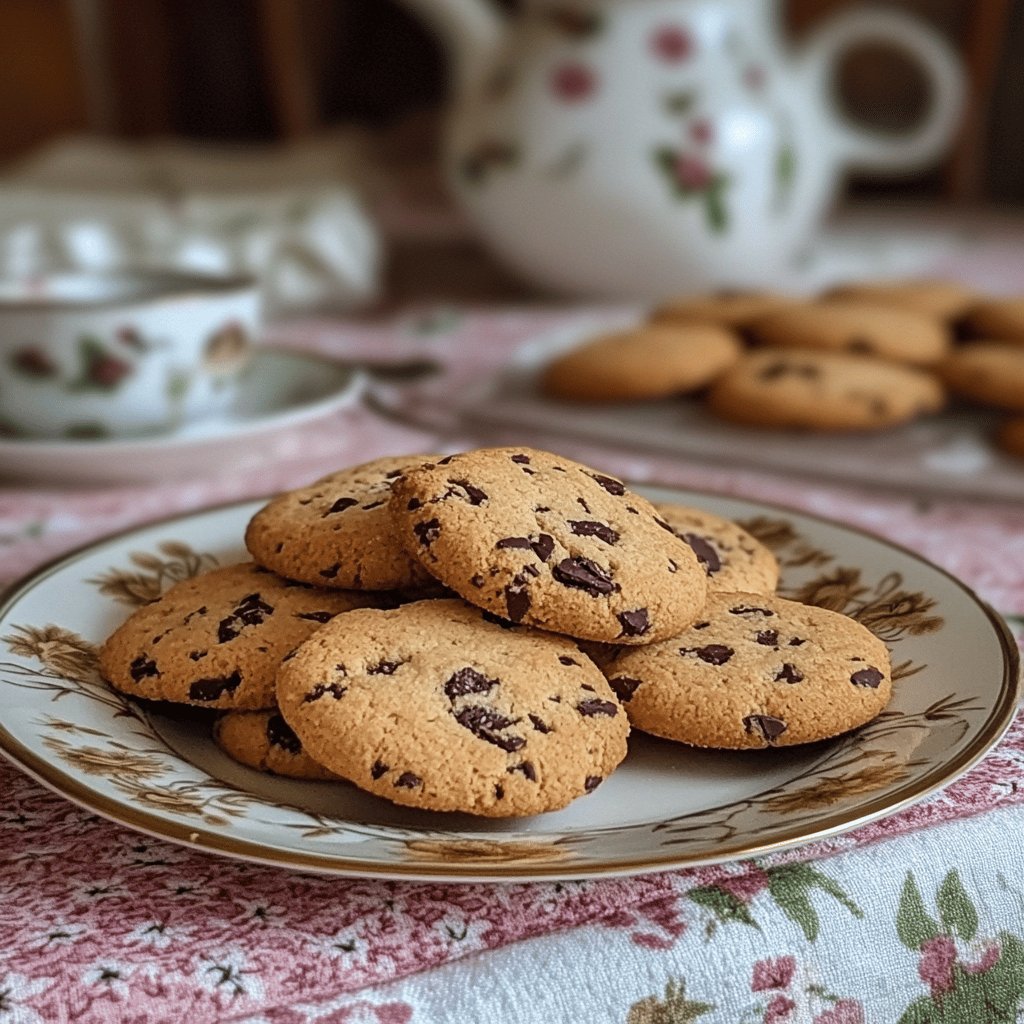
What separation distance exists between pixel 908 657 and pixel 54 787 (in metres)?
0.30

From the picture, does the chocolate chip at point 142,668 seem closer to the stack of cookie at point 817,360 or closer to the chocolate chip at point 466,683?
the chocolate chip at point 466,683

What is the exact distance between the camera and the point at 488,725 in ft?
1.32

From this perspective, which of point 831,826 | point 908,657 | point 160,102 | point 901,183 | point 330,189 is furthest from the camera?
point 160,102

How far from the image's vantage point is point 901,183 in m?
2.24

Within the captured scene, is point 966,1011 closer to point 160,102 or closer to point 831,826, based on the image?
point 831,826

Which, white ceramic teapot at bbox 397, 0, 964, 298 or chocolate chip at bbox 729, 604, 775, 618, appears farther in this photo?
white ceramic teapot at bbox 397, 0, 964, 298

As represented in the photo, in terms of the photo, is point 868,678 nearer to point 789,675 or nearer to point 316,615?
point 789,675

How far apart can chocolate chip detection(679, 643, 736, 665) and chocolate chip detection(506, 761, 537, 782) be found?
3.4 inches

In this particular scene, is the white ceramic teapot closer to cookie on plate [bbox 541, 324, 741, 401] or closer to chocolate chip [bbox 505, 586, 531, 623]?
cookie on plate [bbox 541, 324, 741, 401]

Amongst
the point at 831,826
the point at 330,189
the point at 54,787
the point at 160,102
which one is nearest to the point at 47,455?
the point at 54,787

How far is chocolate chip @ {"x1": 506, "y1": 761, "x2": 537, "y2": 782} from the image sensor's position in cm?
39

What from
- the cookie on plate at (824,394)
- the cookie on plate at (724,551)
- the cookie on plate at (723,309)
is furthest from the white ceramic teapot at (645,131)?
the cookie on plate at (724,551)

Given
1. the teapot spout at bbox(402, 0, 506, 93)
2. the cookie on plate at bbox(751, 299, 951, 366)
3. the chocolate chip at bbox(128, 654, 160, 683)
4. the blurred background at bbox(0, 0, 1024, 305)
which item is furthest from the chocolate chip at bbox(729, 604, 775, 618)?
the blurred background at bbox(0, 0, 1024, 305)

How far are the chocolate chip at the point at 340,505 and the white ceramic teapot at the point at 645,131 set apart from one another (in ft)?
2.54
